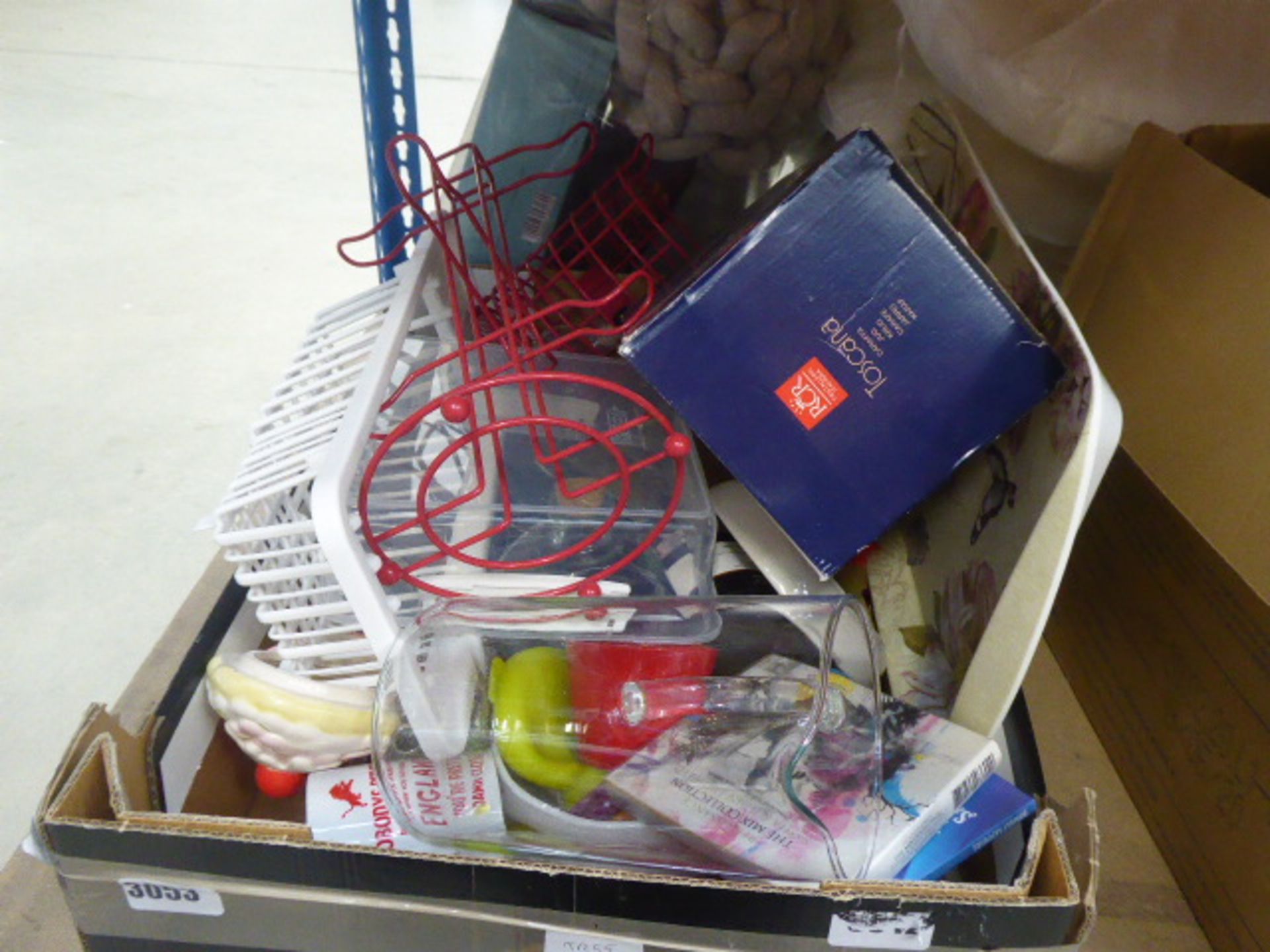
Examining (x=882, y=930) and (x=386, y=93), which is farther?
(x=386, y=93)

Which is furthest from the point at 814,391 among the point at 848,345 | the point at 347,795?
the point at 347,795

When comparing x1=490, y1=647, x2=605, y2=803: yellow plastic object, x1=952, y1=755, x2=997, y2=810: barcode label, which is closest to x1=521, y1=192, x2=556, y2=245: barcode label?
x1=490, y1=647, x2=605, y2=803: yellow plastic object

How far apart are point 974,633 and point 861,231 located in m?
0.23

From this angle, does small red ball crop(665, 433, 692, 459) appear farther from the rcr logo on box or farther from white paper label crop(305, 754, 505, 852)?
white paper label crop(305, 754, 505, 852)

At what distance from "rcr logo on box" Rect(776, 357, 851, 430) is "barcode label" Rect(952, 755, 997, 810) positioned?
193 mm

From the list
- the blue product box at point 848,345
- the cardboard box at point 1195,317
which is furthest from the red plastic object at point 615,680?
the cardboard box at point 1195,317

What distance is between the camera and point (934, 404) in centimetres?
55

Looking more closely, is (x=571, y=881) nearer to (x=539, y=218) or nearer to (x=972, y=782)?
(x=972, y=782)

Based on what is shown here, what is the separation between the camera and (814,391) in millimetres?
556

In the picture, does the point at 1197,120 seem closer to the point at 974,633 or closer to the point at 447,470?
the point at 974,633

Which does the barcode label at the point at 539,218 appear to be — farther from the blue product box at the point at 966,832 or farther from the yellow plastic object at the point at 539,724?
the blue product box at the point at 966,832

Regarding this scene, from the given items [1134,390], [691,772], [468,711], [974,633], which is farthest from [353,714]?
[1134,390]

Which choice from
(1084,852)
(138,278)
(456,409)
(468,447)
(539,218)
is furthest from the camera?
(138,278)

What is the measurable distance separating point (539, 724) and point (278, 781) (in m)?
0.19
